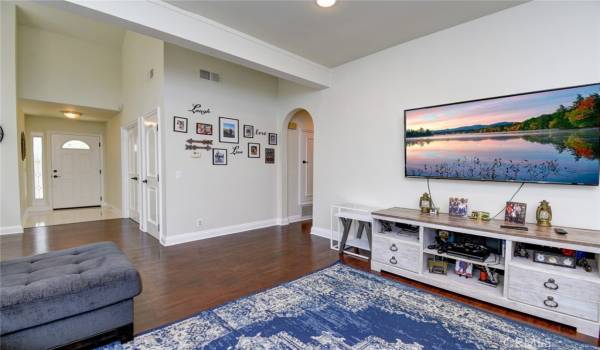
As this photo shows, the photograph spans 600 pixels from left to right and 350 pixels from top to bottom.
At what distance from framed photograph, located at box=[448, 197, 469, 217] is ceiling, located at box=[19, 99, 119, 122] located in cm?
719

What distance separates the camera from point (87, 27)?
5609mm

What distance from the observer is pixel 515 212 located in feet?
8.45

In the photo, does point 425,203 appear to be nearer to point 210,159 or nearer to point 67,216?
point 210,159

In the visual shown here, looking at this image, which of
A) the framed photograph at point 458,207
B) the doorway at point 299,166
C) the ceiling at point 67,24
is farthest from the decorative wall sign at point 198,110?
the framed photograph at point 458,207

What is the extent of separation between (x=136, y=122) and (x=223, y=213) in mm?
2591

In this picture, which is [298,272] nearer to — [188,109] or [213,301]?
[213,301]

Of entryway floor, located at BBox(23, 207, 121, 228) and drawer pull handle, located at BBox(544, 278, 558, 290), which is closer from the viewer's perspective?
drawer pull handle, located at BBox(544, 278, 558, 290)

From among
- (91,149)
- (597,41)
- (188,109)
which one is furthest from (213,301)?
(91,149)

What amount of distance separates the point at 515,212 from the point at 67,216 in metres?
8.37

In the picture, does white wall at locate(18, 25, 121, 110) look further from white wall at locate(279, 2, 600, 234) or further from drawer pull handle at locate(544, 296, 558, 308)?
drawer pull handle at locate(544, 296, 558, 308)

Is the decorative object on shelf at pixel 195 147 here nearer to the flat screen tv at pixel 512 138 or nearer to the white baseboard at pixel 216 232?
the white baseboard at pixel 216 232

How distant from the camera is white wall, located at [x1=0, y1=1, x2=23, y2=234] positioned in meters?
4.54

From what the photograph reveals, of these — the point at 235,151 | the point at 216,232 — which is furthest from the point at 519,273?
the point at 235,151

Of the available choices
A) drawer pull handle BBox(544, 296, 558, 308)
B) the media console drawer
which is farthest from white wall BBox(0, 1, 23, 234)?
drawer pull handle BBox(544, 296, 558, 308)
